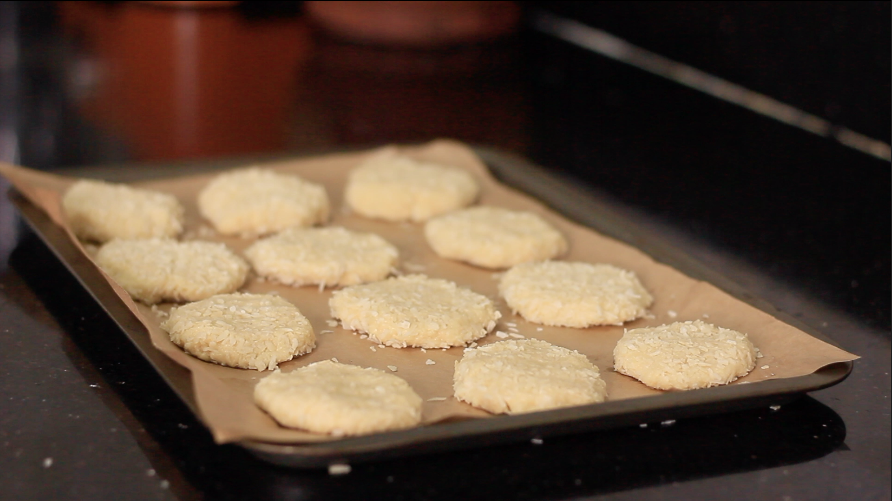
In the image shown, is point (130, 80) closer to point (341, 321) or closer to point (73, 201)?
point (73, 201)

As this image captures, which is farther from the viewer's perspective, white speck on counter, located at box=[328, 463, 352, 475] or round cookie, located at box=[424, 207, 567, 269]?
round cookie, located at box=[424, 207, 567, 269]

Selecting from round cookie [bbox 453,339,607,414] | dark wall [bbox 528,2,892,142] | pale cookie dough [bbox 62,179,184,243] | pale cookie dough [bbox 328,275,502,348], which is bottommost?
pale cookie dough [bbox 62,179,184,243]

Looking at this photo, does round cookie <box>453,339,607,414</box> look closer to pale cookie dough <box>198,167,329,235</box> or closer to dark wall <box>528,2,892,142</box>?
pale cookie dough <box>198,167,329,235</box>

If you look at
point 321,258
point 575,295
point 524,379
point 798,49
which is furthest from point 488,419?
point 798,49

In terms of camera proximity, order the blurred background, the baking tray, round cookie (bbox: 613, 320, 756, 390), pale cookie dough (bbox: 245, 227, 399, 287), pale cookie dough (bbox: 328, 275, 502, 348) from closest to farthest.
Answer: the baking tray
round cookie (bbox: 613, 320, 756, 390)
pale cookie dough (bbox: 328, 275, 502, 348)
pale cookie dough (bbox: 245, 227, 399, 287)
the blurred background

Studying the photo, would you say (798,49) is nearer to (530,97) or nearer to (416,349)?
(530,97)

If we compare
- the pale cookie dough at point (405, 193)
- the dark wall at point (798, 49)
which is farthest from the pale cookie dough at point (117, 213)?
the dark wall at point (798, 49)

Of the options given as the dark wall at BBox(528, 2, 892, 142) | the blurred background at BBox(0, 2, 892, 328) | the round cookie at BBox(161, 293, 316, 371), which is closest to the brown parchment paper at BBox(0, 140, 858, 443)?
the round cookie at BBox(161, 293, 316, 371)
